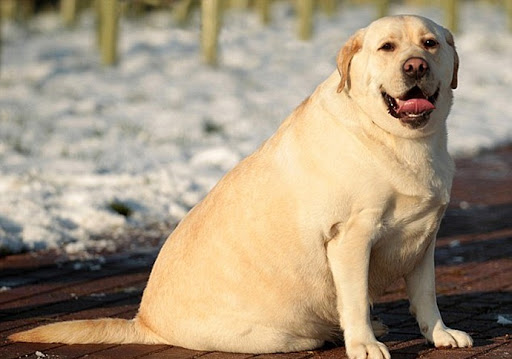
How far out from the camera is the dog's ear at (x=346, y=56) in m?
3.91

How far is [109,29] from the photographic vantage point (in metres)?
13.4

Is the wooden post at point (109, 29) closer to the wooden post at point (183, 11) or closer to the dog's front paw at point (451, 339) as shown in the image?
the wooden post at point (183, 11)

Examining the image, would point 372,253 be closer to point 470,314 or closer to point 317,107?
point 317,107

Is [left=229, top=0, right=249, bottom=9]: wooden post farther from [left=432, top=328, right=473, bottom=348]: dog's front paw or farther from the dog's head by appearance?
[left=432, top=328, right=473, bottom=348]: dog's front paw

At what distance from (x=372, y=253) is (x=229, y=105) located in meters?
8.20

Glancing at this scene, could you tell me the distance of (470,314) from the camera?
470 cm

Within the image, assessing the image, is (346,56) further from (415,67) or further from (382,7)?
(382,7)

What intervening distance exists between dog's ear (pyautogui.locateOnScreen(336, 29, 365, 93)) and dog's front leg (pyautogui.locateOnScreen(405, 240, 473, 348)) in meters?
0.75

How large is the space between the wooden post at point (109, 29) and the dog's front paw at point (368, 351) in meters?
9.79

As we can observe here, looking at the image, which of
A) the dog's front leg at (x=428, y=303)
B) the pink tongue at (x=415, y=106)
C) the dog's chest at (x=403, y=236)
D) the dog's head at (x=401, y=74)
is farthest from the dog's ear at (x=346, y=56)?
the dog's front leg at (x=428, y=303)

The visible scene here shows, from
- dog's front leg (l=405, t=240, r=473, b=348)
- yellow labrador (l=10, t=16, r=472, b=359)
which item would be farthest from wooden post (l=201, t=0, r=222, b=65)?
dog's front leg (l=405, t=240, r=473, b=348)

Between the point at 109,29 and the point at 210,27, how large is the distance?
136cm

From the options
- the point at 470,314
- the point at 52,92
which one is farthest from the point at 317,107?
the point at 52,92

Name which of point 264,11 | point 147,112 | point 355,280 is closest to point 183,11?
point 264,11
